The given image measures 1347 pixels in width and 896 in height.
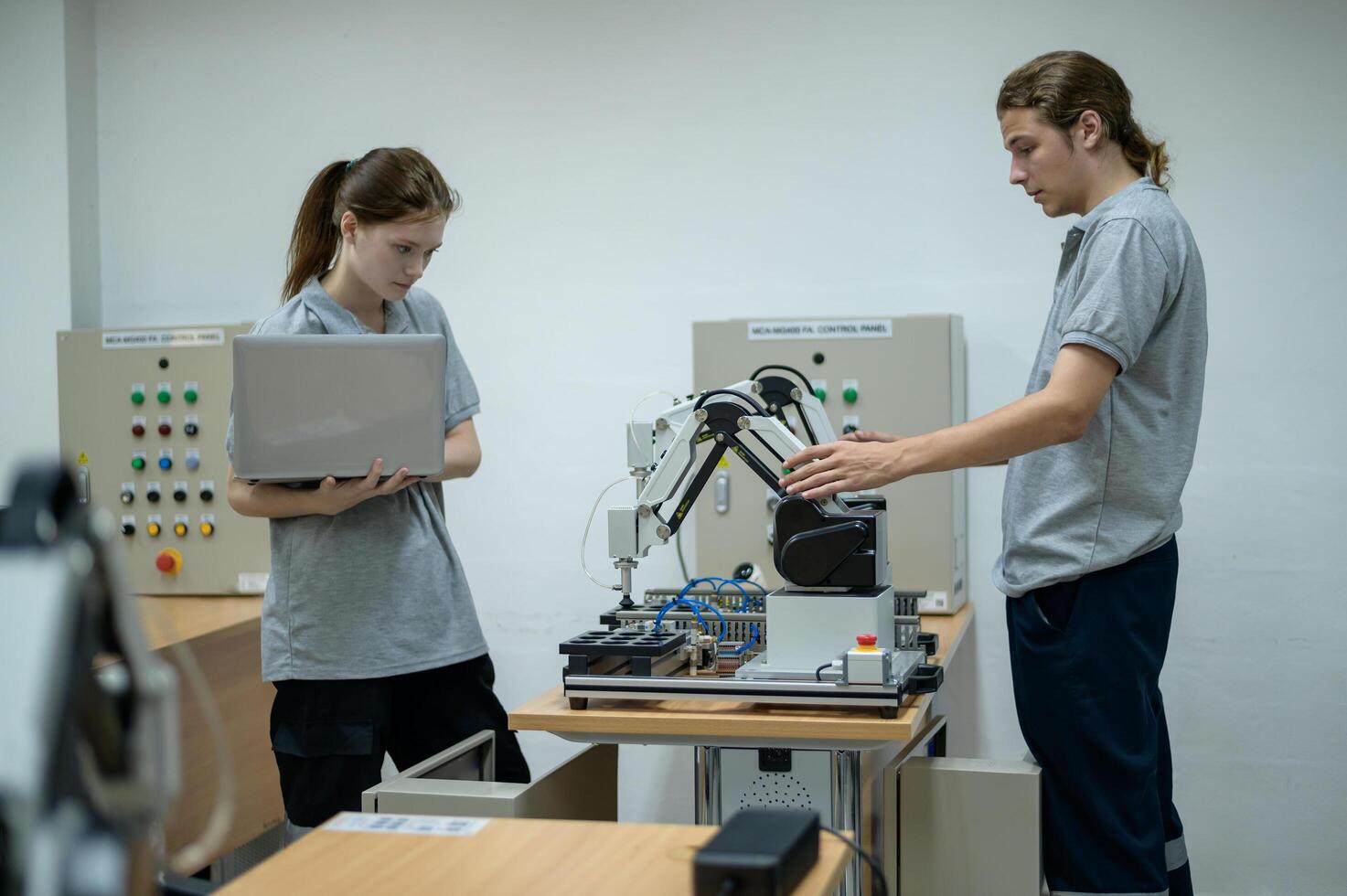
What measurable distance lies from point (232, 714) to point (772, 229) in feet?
6.29

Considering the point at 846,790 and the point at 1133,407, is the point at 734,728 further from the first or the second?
the point at 1133,407

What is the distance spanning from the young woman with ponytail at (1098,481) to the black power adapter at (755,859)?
2.70 feet

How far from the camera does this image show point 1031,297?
10.6ft

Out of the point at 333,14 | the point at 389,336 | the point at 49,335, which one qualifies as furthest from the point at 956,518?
the point at 49,335

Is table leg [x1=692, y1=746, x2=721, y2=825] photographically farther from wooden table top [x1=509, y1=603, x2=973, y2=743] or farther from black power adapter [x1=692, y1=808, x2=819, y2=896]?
black power adapter [x1=692, y1=808, x2=819, y2=896]

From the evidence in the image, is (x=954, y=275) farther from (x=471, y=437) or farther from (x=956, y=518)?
(x=471, y=437)

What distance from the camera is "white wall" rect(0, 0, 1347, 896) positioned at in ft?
10.1

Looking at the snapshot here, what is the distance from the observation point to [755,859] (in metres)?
1.03

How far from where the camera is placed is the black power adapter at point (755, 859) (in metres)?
1.02

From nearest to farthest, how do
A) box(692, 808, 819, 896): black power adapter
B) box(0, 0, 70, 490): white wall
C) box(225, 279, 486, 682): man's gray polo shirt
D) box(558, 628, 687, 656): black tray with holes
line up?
box(692, 808, 819, 896): black power adapter, box(558, 628, 687, 656): black tray with holes, box(225, 279, 486, 682): man's gray polo shirt, box(0, 0, 70, 490): white wall

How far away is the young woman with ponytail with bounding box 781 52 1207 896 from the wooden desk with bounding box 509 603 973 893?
0.26 m

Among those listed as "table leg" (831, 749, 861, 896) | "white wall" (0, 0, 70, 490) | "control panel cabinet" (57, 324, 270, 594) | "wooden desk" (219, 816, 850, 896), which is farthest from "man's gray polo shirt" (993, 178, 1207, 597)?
"white wall" (0, 0, 70, 490)

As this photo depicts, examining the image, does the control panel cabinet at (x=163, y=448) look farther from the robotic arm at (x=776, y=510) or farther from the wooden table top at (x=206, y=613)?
the robotic arm at (x=776, y=510)

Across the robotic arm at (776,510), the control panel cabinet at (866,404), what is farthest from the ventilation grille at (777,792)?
→ the control panel cabinet at (866,404)
